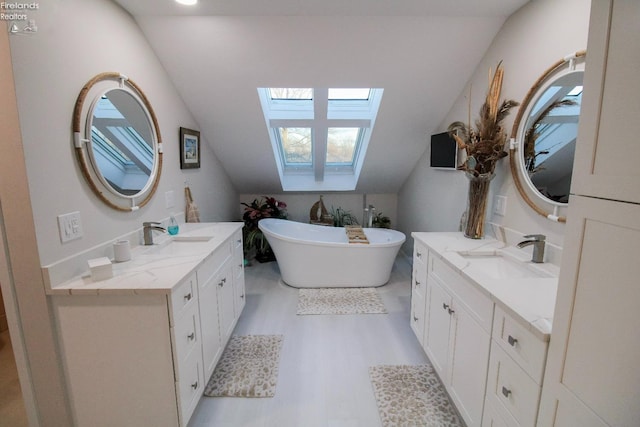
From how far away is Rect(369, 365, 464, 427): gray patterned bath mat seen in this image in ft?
5.94

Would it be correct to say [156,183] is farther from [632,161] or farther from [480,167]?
[632,161]

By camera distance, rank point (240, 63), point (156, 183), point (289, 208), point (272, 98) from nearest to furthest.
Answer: point (156, 183), point (240, 63), point (272, 98), point (289, 208)

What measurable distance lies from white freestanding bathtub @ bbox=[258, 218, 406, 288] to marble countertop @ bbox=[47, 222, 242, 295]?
1.12 metres

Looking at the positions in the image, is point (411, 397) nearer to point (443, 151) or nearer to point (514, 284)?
point (514, 284)

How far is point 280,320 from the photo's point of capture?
9.49 ft

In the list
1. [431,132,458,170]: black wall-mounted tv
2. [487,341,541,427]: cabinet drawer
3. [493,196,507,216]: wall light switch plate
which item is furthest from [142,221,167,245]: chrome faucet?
[431,132,458,170]: black wall-mounted tv

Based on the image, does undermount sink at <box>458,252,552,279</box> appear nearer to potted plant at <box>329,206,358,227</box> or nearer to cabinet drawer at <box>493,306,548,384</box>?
cabinet drawer at <box>493,306,548,384</box>

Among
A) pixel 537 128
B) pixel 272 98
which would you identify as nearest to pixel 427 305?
pixel 537 128

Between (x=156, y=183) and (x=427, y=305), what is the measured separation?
215 centimetres

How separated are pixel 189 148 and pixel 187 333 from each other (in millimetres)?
1916

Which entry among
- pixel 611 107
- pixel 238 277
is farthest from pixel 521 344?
pixel 238 277

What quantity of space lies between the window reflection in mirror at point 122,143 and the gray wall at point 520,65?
2.51 meters

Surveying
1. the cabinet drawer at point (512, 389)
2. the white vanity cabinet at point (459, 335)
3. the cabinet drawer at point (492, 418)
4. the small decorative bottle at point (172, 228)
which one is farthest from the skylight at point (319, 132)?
the cabinet drawer at point (492, 418)

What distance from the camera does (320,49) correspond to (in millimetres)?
2467
